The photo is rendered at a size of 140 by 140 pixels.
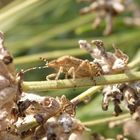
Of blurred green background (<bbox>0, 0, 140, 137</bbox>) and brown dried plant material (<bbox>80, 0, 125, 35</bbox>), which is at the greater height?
brown dried plant material (<bbox>80, 0, 125, 35</bbox>)

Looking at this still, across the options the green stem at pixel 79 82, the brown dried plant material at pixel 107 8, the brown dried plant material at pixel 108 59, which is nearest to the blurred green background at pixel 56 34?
the brown dried plant material at pixel 107 8

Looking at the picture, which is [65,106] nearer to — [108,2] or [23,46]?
[108,2]

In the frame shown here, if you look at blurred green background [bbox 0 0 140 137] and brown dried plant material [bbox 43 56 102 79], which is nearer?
brown dried plant material [bbox 43 56 102 79]

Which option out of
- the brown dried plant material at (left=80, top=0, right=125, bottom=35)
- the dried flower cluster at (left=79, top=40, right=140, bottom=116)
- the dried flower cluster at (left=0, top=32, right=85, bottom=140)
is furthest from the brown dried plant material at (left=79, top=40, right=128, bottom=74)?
the brown dried plant material at (left=80, top=0, right=125, bottom=35)

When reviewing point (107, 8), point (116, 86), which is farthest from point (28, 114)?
point (107, 8)

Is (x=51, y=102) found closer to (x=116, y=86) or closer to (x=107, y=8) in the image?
(x=116, y=86)

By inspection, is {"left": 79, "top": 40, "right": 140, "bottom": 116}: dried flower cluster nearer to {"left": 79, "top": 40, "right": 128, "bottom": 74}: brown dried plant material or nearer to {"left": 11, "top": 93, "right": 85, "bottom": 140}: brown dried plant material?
{"left": 79, "top": 40, "right": 128, "bottom": 74}: brown dried plant material
